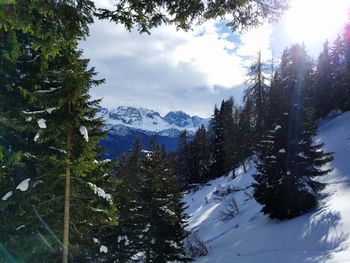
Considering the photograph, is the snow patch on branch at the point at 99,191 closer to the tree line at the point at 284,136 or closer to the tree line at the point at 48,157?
the tree line at the point at 48,157

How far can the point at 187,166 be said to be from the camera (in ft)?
235

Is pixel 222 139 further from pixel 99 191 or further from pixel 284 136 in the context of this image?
pixel 99 191

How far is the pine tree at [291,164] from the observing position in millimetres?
23594

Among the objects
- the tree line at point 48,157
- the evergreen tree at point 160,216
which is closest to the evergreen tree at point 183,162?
the evergreen tree at point 160,216

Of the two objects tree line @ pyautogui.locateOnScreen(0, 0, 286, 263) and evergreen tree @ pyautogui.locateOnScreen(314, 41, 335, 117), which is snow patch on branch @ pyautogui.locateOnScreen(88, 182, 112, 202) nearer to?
tree line @ pyautogui.locateOnScreen(0, 0, 286, 263)

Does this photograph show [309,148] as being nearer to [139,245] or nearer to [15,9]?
[139,245]

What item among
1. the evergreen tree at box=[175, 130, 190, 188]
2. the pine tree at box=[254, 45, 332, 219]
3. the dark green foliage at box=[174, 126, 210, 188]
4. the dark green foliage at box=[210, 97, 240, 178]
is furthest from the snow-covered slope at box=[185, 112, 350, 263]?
the evergreen tree at box=[175, 130, 190, 188]

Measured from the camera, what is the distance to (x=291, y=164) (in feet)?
78.1

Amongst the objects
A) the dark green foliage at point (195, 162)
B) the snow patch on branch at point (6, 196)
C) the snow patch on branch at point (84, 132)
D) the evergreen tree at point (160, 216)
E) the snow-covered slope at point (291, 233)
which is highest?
the dark green foliage at point (195, 162)

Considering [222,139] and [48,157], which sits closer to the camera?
[48,157]

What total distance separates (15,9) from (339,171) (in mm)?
27655

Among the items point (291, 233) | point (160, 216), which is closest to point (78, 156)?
point (160, 216)

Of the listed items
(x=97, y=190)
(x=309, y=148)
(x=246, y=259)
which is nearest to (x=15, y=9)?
(x=97, y=190)

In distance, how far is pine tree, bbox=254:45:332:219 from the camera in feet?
77.4
